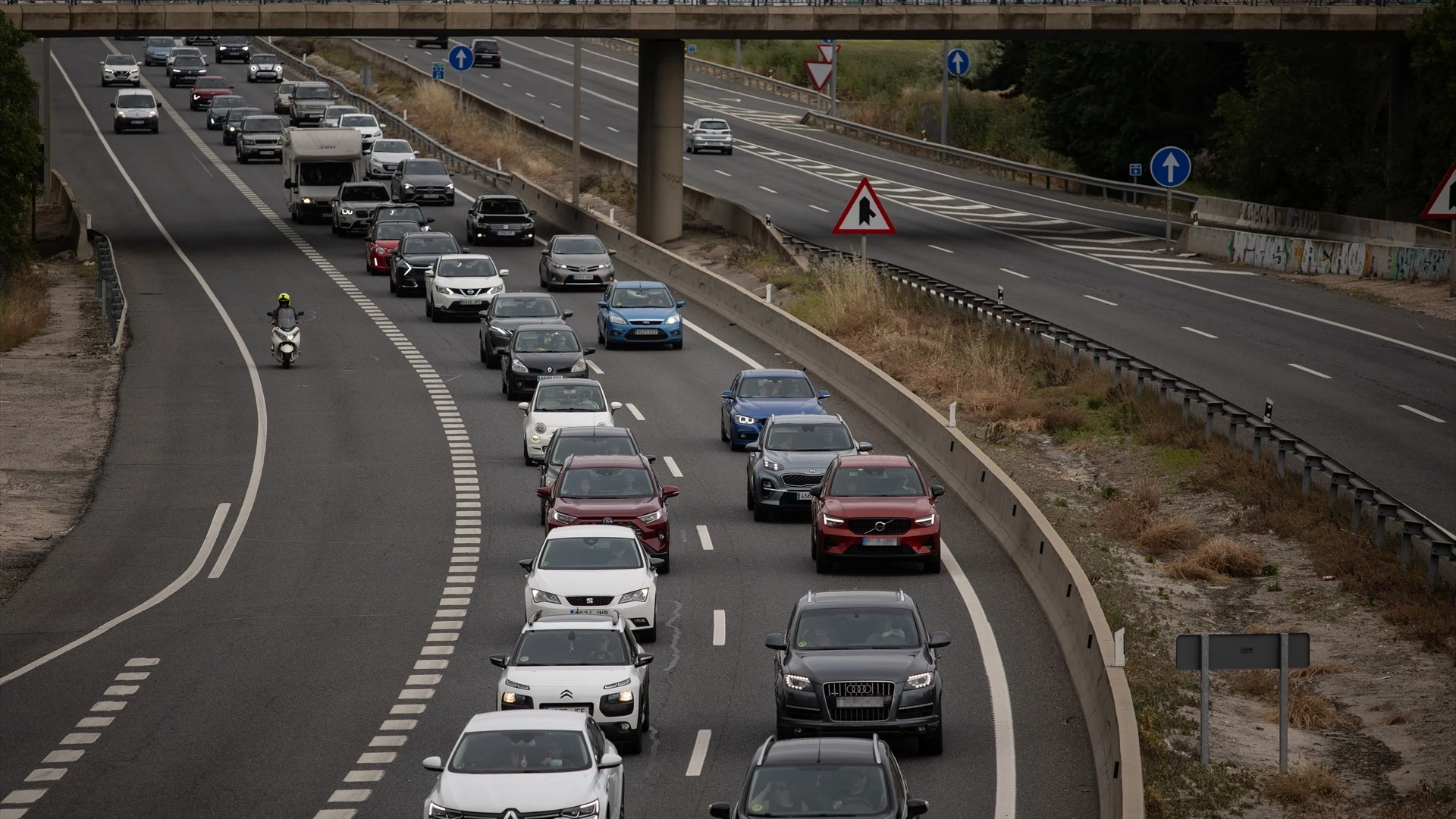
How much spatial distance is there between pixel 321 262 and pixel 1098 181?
106ft

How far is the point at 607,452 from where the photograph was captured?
2872 cm

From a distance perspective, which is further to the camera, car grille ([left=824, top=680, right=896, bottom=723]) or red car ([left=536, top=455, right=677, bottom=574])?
red car ([left=536, top=455, right=677, bottom=574])

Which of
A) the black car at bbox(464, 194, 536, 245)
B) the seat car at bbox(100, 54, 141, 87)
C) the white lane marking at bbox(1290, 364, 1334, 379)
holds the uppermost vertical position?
the seat car at bbox(100, 54, 141, 87)

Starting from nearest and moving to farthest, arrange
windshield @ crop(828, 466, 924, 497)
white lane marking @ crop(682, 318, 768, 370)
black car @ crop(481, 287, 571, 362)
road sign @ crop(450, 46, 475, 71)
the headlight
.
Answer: the headlight → windshield @ crop(828, 466, 924, 497) → black car @ crop(481, 287, 571, 362) → white lane marking @ crop(682, 318, 768, 370) → road sign @ crop(450, 46, 475, 71)

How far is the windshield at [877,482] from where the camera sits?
2589cm

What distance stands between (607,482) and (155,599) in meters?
6.19

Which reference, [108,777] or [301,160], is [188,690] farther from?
[301,160]

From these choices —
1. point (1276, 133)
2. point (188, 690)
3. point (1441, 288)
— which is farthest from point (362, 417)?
point (1276, 133)

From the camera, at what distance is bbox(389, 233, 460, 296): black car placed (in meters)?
50.7

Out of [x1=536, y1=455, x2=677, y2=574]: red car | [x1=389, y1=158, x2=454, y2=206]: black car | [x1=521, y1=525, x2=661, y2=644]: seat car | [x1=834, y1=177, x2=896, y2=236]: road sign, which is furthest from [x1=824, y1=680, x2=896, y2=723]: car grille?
[x1=389, y1=158, x2=454, y2=206]: black car

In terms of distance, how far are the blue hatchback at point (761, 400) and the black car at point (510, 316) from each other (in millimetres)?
7582

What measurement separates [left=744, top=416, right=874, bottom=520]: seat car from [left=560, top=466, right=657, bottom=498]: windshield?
2.97 m

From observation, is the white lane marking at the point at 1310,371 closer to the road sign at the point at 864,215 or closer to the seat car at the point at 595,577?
the road sign at the point at 864,215

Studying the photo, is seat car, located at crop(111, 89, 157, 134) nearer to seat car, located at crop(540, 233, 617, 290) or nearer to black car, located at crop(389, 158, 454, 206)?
black car, located at crop(389, 158, 454, 206)
